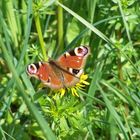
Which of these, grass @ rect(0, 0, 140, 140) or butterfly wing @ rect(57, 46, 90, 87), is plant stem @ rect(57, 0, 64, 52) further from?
butterfly wing @ rect(57, 46, 90, 87)

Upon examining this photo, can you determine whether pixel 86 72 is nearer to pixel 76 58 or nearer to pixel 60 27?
pixel 60 27

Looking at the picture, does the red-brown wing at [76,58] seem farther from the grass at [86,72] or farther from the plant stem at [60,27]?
the plant stem at [60,27]

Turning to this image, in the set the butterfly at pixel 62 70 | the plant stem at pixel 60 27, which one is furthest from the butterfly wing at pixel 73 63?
the plant stem at pixel 60 27

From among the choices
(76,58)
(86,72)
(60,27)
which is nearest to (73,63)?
(76,58)

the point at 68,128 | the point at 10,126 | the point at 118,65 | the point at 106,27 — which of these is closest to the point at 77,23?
the point at 106,27

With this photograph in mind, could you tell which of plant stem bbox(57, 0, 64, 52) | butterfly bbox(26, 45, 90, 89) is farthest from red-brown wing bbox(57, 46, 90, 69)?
plant stem bbox(57, 0, 64, 52)

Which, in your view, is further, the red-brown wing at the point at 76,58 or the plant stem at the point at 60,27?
the plant stem at the point at 60,27
